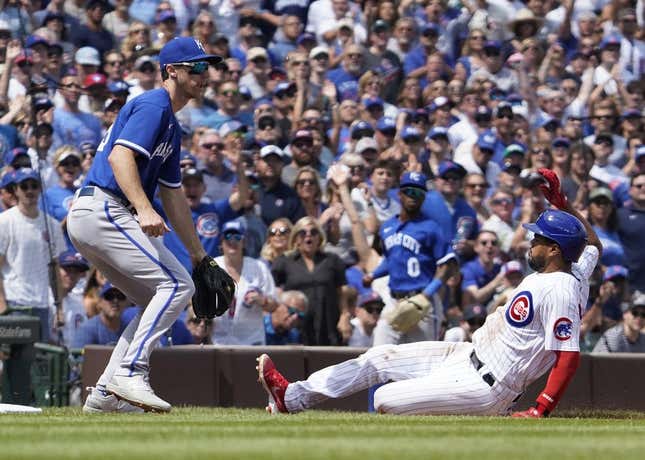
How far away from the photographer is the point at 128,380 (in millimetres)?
8148

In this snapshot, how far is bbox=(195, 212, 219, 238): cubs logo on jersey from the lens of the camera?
13602mm

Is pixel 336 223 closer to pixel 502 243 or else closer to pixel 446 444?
pixel 502 243

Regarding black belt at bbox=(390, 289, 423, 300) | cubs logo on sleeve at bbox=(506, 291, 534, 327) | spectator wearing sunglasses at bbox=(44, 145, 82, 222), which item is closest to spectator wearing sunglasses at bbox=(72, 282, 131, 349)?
spectator wearing sunglasses at bbox=(44, 145, 82, 222)

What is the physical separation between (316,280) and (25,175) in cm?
268

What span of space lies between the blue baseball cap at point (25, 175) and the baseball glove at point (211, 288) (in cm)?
426

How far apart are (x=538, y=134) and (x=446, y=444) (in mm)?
10741

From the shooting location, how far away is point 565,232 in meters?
8.48

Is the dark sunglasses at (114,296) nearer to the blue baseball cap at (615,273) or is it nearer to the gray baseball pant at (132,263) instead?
the gray baseball pant at (132,263)

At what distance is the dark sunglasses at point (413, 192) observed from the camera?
12.6m

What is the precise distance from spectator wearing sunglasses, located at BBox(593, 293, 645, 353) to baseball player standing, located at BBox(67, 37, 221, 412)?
5.31 metres

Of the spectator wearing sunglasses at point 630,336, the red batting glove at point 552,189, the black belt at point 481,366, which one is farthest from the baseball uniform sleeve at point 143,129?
the spectator wearing sunglasses at point 630,336

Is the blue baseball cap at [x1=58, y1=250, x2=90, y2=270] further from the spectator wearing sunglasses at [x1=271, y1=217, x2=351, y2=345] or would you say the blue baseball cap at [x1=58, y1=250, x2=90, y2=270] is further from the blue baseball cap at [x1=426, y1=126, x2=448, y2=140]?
the blue baseball cap at [x1=426, y1=126, x2=448, y2=140]

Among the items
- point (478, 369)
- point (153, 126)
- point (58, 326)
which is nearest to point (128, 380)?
point (153, 126)

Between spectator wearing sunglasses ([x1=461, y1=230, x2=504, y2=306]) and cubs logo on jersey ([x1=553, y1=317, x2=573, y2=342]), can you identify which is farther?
spectator wearing sunglasses ([x1=461, y1=230, x2=504, y2=306])
